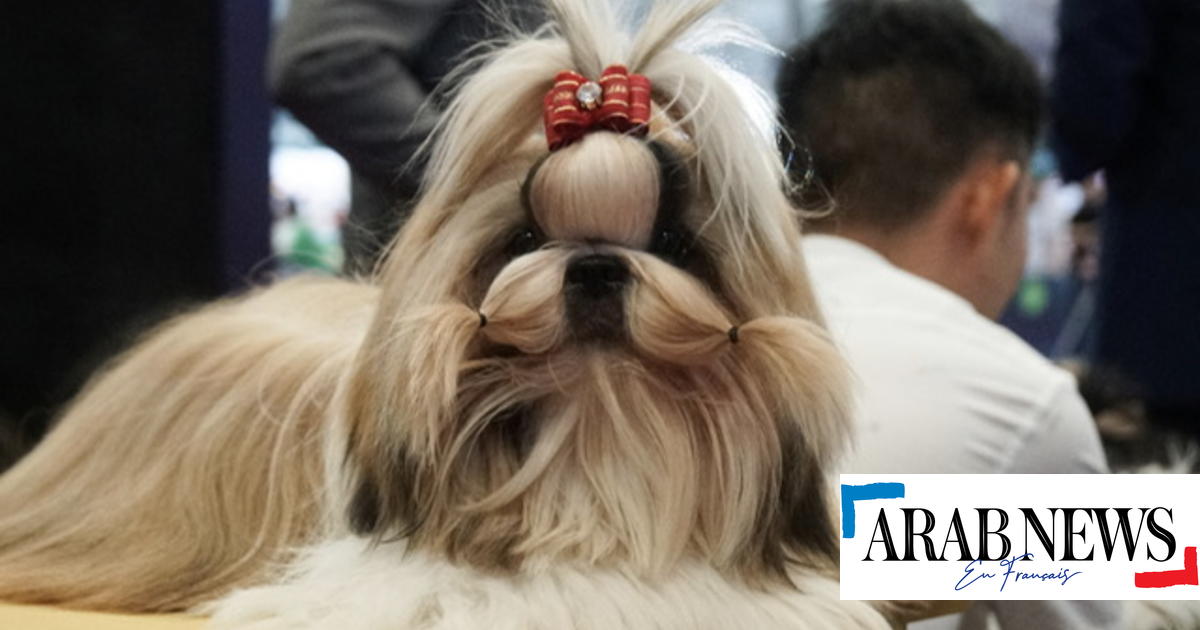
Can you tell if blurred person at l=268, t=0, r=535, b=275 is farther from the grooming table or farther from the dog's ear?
the dog's ear

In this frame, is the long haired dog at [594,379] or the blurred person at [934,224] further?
the blurred person at [934,224]

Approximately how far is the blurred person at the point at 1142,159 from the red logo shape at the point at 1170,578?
89 centimetres

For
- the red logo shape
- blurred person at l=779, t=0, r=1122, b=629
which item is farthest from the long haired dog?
blurred person at l=779, t=0, r=1122, b=629

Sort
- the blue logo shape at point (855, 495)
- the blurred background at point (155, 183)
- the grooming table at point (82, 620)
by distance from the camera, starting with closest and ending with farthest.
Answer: the blue logo shape at point (855, 495) → the grooming table at point (82, 620) → the blurred background at point (155, 183)

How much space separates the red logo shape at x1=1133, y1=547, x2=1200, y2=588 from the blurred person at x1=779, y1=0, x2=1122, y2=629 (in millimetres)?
315

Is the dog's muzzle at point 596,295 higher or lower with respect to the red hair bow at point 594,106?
lower

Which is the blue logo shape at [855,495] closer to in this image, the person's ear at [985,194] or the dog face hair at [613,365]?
the dog face hair at [613,365]

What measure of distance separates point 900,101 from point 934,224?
169 mm

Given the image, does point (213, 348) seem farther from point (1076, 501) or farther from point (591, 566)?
point (1076, 501)

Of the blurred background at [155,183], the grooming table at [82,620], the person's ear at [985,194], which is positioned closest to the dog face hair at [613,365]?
the grooming table at [82,620]

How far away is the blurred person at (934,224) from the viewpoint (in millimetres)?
1755

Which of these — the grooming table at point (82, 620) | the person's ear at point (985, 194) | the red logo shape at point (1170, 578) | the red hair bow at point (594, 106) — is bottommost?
the grooming table at point (82, 620)

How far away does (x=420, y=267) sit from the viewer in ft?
4.09

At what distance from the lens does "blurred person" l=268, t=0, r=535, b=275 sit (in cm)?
188
